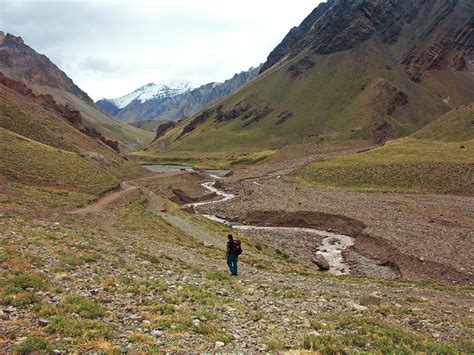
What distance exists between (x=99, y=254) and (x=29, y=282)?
7311 mm

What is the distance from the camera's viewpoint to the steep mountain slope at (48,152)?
5179 centimetres

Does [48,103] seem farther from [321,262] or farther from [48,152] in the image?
[321,262]

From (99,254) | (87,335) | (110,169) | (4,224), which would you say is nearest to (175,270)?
(99,254)

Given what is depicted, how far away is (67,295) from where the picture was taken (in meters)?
13.7

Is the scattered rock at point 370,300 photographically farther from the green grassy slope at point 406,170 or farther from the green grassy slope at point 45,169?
the green grassy slope at point 406,170

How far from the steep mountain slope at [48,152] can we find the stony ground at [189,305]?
27.2 meters

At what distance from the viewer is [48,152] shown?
61844 mm

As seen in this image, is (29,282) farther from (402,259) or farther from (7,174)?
(7,174)

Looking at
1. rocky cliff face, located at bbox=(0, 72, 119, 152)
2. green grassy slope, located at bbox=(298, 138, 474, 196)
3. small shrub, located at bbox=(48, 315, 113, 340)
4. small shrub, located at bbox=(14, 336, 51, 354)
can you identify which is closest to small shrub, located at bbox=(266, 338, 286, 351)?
small shrub, located at bbox=(48, 315, 113, 340)

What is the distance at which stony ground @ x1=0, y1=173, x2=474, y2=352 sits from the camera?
36.1 ft

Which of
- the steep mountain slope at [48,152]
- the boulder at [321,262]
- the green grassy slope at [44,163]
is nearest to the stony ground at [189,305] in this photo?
the boulder at [321,262]

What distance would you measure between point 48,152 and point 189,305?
187 ft

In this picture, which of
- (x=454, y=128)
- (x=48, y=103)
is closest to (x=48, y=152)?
(x=48, y=103)

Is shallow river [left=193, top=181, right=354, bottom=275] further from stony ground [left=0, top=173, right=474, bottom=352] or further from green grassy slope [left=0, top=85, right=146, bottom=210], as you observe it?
green grassy slope [left=0, top=85, right=146, bottom=210]
